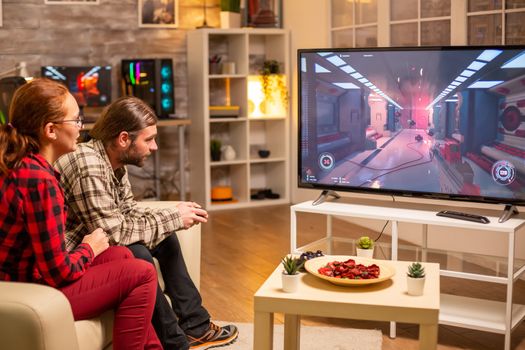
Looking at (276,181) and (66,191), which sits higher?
(66,191)

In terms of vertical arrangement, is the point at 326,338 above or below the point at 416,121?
below

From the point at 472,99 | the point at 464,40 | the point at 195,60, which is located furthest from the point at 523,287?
the point at 195,60

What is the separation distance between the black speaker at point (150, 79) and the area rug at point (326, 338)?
325cm

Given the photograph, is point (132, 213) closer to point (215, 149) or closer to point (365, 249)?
point (365, 249)

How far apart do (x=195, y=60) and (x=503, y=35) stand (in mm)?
2999

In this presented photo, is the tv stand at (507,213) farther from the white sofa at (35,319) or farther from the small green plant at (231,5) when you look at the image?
the small green plant at (231,5)

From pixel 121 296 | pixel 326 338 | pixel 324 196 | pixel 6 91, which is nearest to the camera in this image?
pixel 121 296

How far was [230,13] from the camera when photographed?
22.1 ft

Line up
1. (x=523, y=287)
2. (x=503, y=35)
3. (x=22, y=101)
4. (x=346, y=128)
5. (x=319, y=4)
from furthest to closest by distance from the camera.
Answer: (x=319, y=4), (x=503, y=35), (x=523, y=287), (x=346, y=128), (x=22, y=101)

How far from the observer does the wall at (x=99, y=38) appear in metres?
6.53

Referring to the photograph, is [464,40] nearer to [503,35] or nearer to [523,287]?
[503,35]

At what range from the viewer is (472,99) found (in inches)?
135

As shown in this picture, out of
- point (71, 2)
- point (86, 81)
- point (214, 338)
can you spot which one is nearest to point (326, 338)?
point (214, 338)

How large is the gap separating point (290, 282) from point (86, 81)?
14.1ft
